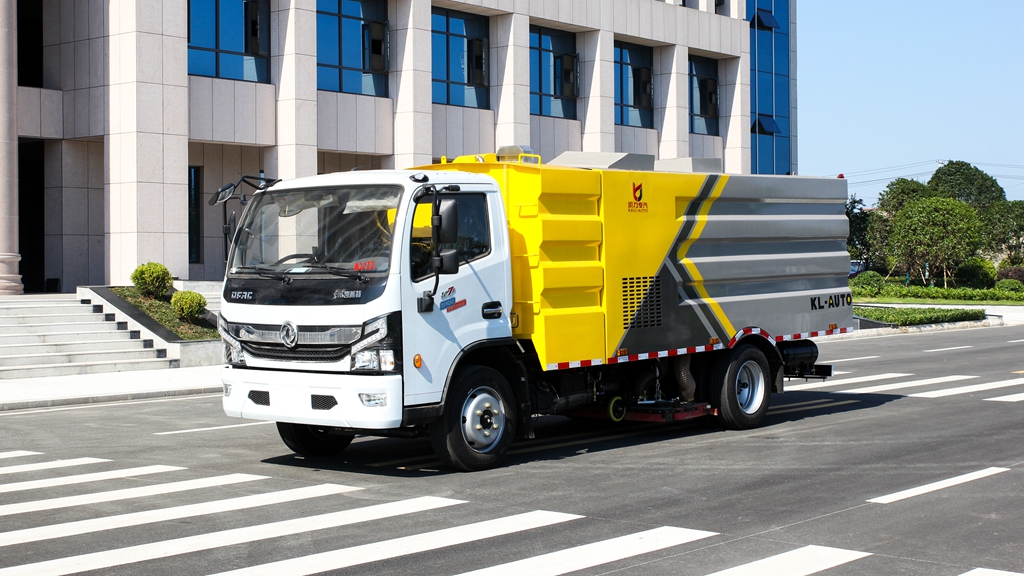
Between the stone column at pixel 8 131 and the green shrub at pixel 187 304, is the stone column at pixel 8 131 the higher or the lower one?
the higher one

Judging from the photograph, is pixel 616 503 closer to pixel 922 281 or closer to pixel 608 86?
pixel 608 86

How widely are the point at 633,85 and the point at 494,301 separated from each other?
32.8 meters

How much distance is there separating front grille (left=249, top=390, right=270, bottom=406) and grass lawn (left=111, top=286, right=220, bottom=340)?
13767 mm

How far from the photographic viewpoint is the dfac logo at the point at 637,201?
12.0 metres

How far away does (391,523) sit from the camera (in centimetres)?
845

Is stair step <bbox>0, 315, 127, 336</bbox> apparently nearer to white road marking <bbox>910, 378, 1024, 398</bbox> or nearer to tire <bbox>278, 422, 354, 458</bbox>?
tire <bbox>278, 422, 354, 458</bbox>

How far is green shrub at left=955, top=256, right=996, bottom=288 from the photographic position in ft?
184

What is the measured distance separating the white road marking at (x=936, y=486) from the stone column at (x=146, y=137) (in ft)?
71.3

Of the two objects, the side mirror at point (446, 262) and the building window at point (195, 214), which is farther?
the building window at point (195, 214)

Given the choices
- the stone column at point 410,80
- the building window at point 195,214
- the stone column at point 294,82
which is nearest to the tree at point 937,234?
the stone column at point 410,80

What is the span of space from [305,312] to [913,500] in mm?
5328

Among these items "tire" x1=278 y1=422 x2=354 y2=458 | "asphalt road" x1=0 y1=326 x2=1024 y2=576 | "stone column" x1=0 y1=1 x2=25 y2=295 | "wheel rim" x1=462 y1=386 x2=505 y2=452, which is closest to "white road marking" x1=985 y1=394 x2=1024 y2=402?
"asphalt road" x1=0 y1=326 x2=1024 y2=576

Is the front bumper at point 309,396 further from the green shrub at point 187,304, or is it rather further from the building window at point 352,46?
the building window at point 352,46

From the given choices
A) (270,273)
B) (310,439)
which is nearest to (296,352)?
(270,273)
